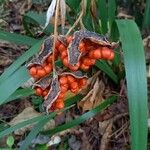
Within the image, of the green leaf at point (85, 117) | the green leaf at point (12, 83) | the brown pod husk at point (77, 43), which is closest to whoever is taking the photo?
the brown pod husk at point (77, 43)

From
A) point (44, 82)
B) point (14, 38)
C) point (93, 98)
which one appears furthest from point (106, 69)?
point (44, 82)

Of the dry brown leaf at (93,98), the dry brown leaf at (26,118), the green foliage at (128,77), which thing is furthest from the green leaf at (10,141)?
the dry brown leaf at (93,98)

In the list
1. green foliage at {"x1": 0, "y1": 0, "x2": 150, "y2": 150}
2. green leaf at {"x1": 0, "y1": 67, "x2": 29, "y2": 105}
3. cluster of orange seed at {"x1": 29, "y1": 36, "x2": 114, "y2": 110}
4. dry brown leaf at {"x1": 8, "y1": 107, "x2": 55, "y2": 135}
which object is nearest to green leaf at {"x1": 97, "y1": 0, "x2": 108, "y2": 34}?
green foliage at {"x1": 0, "y1": 0, "x2": 150, "y2": 150}

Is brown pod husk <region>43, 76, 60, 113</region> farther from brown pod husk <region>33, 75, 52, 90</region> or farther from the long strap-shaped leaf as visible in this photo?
the long strap-shaped leaf

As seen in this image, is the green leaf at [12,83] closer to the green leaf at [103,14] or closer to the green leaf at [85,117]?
the green leaf at [85,117]

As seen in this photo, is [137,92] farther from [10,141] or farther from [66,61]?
[10,141]

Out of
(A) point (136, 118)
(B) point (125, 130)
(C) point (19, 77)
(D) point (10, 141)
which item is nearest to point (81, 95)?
(B) point (125, 130)
